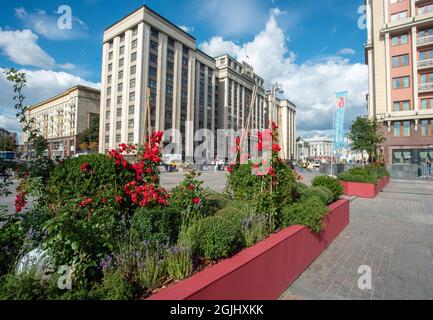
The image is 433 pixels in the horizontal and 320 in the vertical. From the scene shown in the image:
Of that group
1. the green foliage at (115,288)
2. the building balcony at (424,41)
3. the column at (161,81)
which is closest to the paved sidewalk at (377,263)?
the green foliage at (115,288)

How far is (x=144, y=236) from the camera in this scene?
2.86 metres

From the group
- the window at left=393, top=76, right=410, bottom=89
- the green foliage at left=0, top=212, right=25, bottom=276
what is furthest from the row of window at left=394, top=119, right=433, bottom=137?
the green foliage at left=0, top=212, right=25, bottom=276

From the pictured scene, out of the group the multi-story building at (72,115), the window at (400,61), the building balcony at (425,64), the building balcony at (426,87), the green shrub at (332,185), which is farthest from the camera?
the multi-story building at (72,115)

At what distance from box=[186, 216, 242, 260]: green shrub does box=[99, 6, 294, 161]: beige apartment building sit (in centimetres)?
3786

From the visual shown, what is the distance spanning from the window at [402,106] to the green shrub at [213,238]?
1512 inches

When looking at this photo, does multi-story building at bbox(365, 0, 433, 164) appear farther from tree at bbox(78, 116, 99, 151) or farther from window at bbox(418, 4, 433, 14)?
tree at bbox(78, 116, 99, 151)

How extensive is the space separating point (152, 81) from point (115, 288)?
5011 centimetres

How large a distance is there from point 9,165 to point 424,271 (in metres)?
6.76

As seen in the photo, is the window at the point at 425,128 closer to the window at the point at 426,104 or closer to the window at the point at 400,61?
the window at the point at 426,104

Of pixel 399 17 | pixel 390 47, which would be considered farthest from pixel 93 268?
pixel 399 17

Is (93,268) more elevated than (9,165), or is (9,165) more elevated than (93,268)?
(9,165)

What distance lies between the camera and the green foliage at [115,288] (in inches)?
76.0

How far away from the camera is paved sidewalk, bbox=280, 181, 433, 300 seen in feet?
11.4
